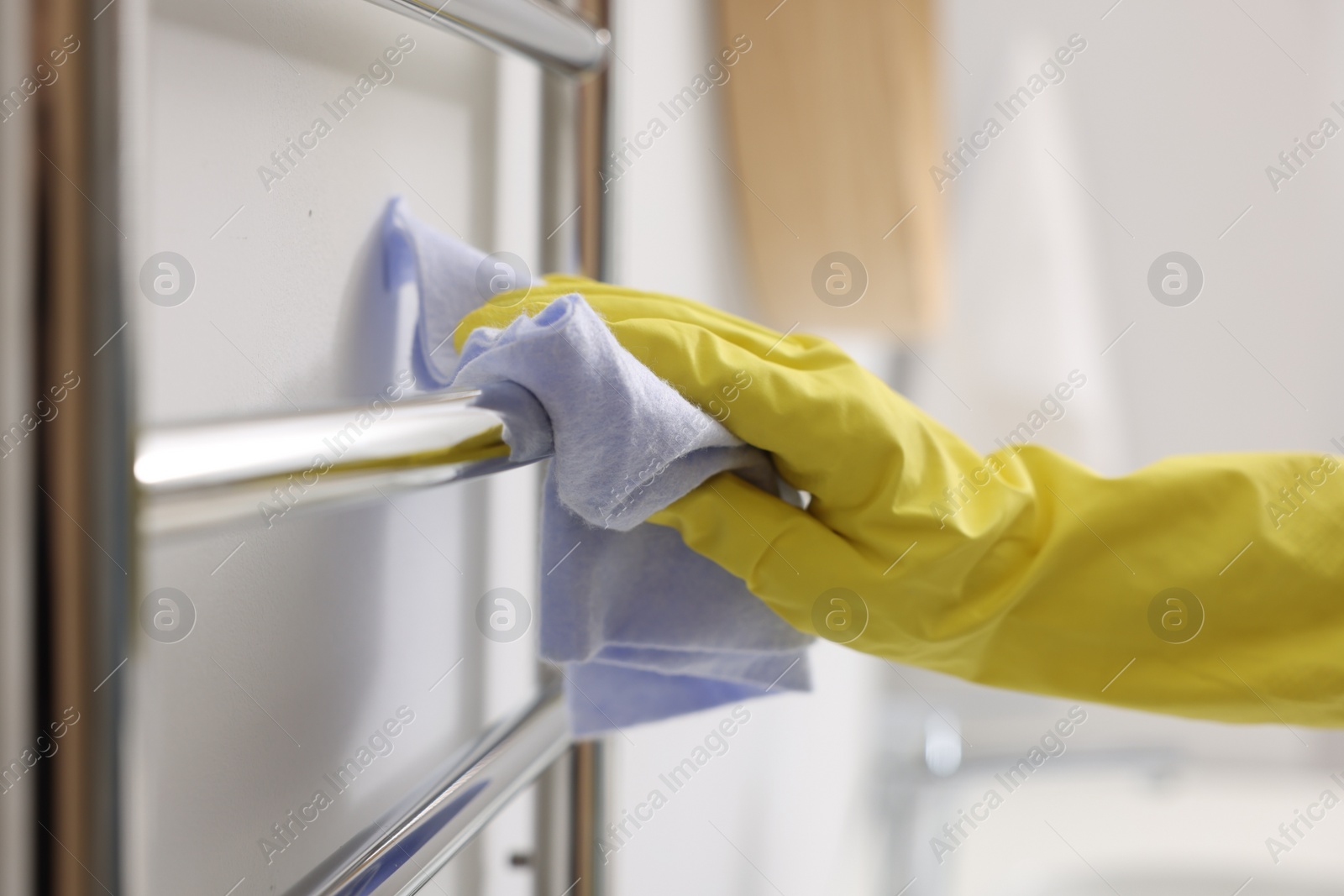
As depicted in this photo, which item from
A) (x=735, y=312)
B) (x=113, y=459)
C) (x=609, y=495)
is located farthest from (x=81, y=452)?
(x=735, y=312)

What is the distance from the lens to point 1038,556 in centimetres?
33

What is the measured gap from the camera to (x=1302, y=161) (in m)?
1.29

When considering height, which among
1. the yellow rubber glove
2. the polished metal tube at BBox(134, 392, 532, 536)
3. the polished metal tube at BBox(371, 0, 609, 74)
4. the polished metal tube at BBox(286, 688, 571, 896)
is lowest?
the polished metal tube at BBox(286, 688, 571, 896)

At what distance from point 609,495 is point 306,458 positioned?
0.09 m

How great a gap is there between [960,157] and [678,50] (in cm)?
70

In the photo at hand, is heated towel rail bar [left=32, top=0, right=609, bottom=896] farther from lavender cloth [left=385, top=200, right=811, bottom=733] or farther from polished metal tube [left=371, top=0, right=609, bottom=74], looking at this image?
polished metal tube [left=371, top=0, right=609, bottom=74]

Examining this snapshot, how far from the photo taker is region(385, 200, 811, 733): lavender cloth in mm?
224

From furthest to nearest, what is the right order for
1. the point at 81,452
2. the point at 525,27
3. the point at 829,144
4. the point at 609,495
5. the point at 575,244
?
the point at 829,144 → the point at 575,244 → the point at 525,27 → the point at 609,495 → the point at 81,452

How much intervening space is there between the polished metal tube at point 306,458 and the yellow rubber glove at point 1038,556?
0.25ft

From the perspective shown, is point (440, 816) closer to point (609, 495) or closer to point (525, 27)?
point (609, 495)

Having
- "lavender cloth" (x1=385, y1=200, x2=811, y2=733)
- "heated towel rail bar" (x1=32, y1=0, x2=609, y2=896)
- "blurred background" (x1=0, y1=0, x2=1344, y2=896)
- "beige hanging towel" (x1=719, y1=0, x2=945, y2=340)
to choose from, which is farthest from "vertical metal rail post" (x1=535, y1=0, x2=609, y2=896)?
A: "beige hanging towel" (x1=719, y1=0, x2=945, y2=340)

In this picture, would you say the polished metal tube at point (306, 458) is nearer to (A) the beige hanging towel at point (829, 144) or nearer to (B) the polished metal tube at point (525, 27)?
(B) the polished metal tube at point (525, 27)

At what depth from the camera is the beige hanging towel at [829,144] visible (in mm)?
750

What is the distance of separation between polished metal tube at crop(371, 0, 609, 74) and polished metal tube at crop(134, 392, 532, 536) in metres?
0.13
